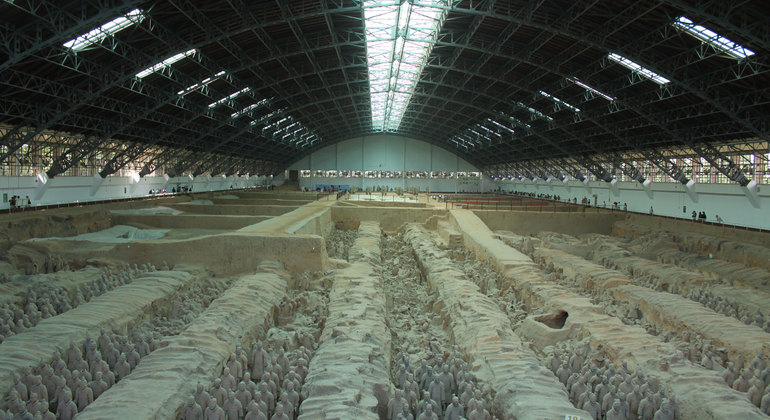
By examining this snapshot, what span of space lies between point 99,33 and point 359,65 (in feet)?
37.3

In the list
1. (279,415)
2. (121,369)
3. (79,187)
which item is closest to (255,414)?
(279,415)

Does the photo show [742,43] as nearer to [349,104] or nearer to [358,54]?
[358,54]

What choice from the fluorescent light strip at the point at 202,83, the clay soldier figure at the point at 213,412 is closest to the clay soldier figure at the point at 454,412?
the clay soldier figure at the point at 213,412

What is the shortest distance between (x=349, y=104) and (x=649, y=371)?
33087mm

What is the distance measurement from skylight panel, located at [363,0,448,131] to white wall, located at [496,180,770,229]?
16.6m

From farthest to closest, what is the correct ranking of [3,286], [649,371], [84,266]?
[84,266]
[3,286]
[649,371]

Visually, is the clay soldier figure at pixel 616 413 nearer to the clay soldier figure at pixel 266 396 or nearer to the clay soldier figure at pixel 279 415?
the clay soldier figure at pixel 279 415

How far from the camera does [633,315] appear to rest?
10523mm

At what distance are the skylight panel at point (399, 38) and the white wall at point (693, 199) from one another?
54.6ft

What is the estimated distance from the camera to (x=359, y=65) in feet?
75.6

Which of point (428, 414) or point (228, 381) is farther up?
point (228, 381)

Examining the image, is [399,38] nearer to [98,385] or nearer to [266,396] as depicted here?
[266,396]

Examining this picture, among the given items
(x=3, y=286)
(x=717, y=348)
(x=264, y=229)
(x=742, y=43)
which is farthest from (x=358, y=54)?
(x=717, y=348)

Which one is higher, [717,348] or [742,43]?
[742,43]
